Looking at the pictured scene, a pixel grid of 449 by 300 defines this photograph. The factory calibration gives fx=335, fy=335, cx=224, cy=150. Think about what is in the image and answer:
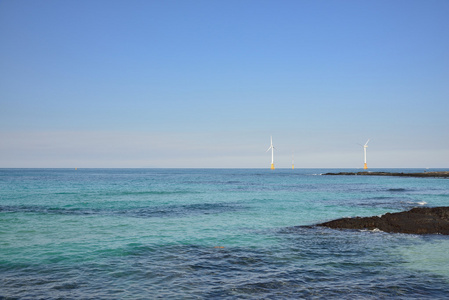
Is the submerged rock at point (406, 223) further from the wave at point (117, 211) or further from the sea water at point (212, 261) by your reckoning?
the wave at point (117, 211)

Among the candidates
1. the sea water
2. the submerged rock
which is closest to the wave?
the sea water

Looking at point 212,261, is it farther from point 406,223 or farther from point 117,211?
point 117,211

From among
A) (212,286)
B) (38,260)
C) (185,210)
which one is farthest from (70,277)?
(185,210)

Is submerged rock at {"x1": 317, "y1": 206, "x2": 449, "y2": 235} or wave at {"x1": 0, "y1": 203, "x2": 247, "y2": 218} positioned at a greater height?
submerged rock at {"x1": 317, "y1": 206, "x2": 449, "y2": 235}

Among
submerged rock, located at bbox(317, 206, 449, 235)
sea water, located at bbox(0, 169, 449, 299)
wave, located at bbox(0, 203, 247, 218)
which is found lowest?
wave, located at bbox(0, 203, 247, 218)

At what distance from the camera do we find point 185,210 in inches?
1443

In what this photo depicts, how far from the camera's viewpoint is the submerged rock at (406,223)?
2362cm

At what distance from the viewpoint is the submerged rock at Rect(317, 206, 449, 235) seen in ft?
77.5

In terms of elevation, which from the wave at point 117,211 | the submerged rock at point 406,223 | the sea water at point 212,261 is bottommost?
the wave at point 117,211

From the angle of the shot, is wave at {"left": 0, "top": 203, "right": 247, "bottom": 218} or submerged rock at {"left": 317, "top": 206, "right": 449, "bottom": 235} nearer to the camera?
submerged rock at {"left": 317, "top": 206, "right": 449, "bottom": 235}

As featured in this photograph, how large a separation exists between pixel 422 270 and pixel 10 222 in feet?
95.9

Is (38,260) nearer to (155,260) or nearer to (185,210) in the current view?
(155,260)

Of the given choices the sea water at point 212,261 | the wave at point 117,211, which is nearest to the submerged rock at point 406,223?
the sea water at point 212,261

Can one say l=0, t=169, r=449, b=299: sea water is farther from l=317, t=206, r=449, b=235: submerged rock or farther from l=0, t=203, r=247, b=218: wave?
l=0, t=203, r=247, b=218: wave
